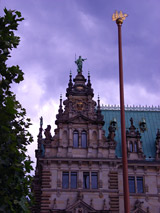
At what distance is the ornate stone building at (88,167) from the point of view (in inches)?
1224

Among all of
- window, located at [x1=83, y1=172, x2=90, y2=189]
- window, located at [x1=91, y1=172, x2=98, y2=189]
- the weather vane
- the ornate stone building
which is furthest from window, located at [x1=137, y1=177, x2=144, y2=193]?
the weather vane

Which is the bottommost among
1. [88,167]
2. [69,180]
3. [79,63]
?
[69,180]

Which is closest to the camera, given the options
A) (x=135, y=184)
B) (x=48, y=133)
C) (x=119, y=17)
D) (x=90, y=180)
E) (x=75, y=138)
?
(x=119, y=17)

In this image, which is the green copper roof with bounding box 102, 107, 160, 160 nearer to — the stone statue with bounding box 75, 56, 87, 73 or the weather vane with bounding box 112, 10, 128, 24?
the stone statue with bounding box 75, 56, 87, 73

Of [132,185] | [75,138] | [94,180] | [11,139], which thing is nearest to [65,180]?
[94,180]

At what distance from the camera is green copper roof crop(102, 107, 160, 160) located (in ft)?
117

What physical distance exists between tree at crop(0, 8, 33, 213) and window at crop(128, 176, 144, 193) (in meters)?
21.3

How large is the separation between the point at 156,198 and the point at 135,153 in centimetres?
453

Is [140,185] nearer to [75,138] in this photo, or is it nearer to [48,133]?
[75,138]

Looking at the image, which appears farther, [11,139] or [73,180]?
[73,180]

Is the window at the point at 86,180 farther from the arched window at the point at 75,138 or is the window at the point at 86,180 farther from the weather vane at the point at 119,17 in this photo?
the weather vane at the point at 119,17

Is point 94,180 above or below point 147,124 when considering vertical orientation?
below

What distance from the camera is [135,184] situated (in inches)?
1286

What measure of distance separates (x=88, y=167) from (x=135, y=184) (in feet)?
15.2
